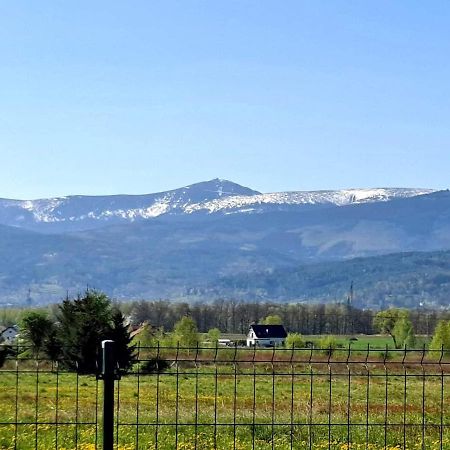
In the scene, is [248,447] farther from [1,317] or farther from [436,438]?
[1,317]

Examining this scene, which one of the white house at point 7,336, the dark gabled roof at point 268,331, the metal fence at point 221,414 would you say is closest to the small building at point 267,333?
the dark gabled roof at point 268,331

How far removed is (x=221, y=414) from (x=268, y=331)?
4811 inches

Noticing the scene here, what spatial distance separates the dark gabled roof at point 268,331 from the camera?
5497 inches

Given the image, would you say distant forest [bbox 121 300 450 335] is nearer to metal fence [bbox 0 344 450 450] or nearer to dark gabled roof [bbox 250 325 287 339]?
dark gabled roof [bbox 250 325 287 339]

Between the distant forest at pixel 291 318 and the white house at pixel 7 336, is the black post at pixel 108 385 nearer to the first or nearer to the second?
the white house at pixel 7 336

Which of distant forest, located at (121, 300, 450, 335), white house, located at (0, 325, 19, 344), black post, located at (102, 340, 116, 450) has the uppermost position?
black post, located at (102, 340, 116, 450)

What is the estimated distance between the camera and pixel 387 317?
14288cm

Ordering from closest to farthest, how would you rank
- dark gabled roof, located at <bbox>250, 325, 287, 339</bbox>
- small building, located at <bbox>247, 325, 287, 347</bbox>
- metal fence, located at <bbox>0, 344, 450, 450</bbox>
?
metal fence, located at <bbox>0, 344, 450, 450</bbox>, small building, located at <bbox>247, 325, 287, 347</bbox>, dark gabled roof, located at <bbox>250, 325, 287, 339</bbox>

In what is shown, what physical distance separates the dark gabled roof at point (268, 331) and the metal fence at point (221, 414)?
107 m

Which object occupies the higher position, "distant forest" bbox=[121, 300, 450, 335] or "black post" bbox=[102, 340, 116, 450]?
"black post" bbox=[102, 340, 116, 450]

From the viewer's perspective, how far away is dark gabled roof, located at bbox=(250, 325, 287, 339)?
140 meters

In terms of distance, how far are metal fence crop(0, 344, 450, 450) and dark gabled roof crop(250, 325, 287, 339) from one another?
106529 mm

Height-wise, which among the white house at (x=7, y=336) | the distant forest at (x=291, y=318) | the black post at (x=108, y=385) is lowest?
the distant forest at (x=291, y=318)

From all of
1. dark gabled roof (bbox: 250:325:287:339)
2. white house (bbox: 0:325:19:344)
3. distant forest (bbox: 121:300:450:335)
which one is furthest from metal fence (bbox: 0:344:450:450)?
distant forest (bbox: 121:300:450:335)
